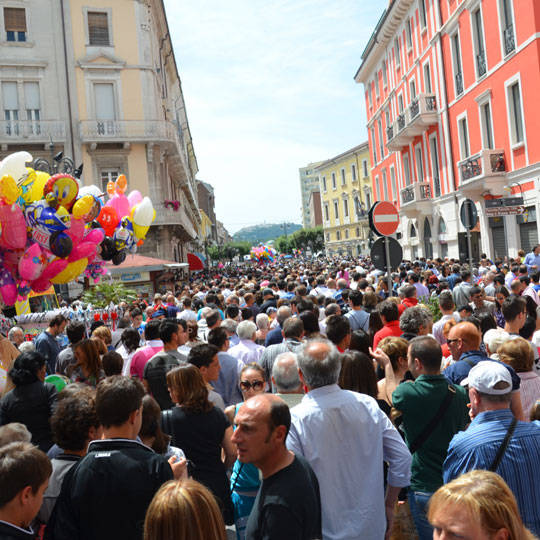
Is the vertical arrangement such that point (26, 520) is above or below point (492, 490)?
below

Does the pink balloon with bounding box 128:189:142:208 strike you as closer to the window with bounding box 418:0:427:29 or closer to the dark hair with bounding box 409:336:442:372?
the dark hair with bounding box 409:336:442:372

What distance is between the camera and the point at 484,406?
3.12 metres

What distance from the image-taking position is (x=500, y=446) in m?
2.96

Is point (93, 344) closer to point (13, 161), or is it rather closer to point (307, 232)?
point (13, 161)

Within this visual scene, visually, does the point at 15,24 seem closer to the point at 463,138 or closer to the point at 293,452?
the point at 463,138

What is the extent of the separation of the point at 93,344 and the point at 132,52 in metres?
27.2

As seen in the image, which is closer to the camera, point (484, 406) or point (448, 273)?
point (484, 406)

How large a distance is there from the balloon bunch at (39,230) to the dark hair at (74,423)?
697 cm

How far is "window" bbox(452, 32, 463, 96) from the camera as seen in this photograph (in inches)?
949

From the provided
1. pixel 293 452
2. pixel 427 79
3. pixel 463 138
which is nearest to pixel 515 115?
pixel 463 138

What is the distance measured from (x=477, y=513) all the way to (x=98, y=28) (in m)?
32.0

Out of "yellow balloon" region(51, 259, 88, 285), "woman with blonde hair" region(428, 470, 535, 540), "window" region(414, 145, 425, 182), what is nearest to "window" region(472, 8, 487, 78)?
"window" region(414, 145, 425, 182)

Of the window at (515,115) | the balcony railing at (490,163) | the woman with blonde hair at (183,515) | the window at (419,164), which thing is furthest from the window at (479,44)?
the woman with blonde hair at (183,515)

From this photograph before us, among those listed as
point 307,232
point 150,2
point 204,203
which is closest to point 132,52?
point 150,2
